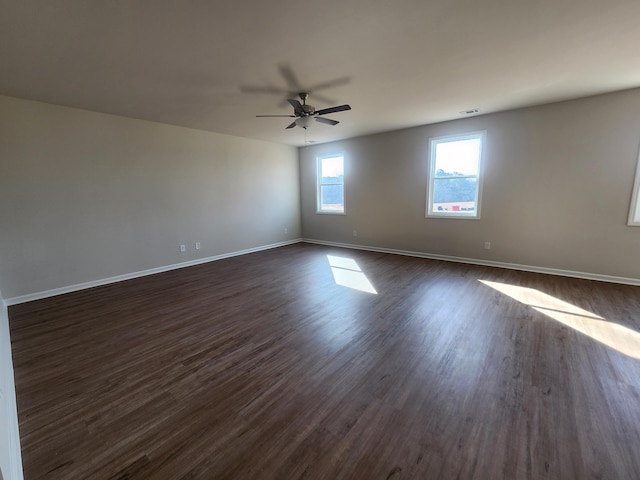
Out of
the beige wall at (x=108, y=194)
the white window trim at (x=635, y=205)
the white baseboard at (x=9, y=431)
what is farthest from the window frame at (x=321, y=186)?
the white baseboard at (x=9, y=431)

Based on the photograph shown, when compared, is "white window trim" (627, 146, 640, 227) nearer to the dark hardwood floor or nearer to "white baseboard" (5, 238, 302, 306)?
the dark hardwood floor

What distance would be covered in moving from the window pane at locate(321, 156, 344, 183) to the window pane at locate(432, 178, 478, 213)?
240 cm

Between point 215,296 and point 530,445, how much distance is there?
3500mm

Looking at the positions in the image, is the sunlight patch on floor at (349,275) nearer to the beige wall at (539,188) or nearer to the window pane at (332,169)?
the beige wall at (539,188)

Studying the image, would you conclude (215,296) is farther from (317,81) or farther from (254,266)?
(317,81)

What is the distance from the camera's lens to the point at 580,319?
287cm

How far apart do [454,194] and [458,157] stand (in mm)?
704

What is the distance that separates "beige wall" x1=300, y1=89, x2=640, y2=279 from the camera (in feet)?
12.5

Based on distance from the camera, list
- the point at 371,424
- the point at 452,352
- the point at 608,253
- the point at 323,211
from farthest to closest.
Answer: the point at 323,211 → the point at 608,253 → the point at 452,352 → the point at 371,424

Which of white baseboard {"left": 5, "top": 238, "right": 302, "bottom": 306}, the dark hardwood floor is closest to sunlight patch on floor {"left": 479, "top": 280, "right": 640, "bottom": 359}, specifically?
the dark hardwood floor

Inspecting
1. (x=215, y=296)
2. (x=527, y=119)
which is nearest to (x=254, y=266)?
(x=215, y=296)

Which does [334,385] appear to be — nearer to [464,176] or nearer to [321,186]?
[464,176]

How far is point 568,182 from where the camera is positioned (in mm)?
4129

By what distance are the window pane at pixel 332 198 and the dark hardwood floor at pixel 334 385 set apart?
373 cm
